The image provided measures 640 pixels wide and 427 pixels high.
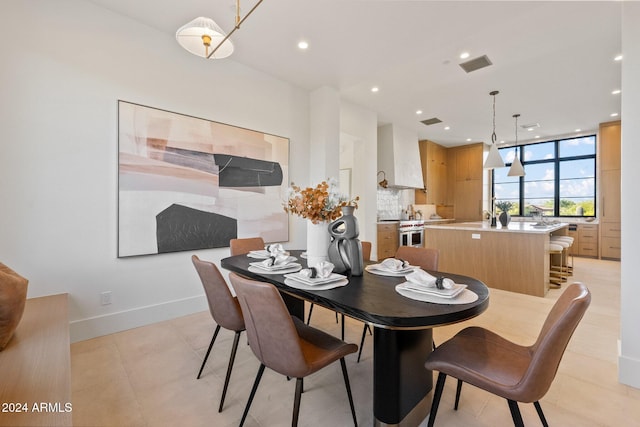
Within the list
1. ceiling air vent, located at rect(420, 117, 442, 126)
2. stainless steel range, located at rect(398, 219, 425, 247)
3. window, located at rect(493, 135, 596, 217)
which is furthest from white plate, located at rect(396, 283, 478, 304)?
window, located at rect(493, 135, 596, 217)

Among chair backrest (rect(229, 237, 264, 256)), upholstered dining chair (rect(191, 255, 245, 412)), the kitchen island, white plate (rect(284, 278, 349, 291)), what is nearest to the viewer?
white plate (rect(284, 278, 349, 291))

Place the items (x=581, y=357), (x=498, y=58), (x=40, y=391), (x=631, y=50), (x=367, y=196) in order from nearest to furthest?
1. (x=40, y=391)
2. (x=631, y=50)
3. (x=581, y=357)
4. (x=498, y=58)
5. (x=367, y=196)

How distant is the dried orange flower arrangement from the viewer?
1.77m

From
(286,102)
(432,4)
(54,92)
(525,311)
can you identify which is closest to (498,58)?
(432,4)

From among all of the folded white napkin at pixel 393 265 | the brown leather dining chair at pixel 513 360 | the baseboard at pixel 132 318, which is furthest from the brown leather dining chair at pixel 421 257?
the baseboard at pixel 132 318

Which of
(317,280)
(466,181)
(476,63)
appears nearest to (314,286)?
(317,280)

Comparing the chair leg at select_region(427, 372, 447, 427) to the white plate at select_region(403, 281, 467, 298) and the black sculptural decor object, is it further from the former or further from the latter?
the black sculptural decor object

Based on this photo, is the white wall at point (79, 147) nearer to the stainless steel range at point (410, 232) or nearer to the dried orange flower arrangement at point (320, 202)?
the dried orange flower arrangement at point (320, 202)

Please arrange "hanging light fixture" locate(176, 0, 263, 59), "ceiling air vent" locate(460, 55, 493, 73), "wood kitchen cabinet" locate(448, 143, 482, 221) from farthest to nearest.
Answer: "wood kitchen cabinet" locate(448, 143, 482, 221) → "ceiling air vent" locate(460, 55, 493, 73) → "hanging light fixture" locate(176, 0, 263, 59)

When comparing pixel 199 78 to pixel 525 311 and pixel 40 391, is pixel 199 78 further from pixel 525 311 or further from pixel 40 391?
pixel 525 311

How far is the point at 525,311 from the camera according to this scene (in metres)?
3.09

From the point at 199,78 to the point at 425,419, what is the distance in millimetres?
3549

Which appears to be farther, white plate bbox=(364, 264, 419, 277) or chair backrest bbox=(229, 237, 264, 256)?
chair backrest bbox=(229, 237, 264, 256)

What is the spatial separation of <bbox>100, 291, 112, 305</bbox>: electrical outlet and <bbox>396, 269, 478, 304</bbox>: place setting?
101 inches
